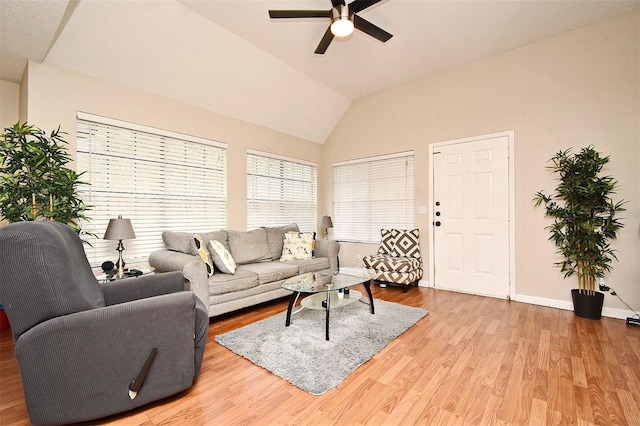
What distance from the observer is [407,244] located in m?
4.33

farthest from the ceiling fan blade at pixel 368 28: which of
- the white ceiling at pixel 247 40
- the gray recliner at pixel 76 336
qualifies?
the gray recliner at pixel 76 336

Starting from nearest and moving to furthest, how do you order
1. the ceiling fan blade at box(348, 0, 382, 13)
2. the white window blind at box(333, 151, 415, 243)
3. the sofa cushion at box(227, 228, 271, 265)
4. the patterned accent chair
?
the ceiling fan blade at box(348, 0, 382, 13), the sofa cushion at box(227, 228, 271, 265), the patterned accent chair, the white window blind at box(333, 151, 415, 243)

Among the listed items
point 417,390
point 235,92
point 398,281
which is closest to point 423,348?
point 417,390

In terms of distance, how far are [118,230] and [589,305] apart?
482 cm

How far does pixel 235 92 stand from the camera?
390 cm

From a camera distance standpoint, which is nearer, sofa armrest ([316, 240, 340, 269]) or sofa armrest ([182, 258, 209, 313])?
sofa armrest ([182, 258, 209, 313])

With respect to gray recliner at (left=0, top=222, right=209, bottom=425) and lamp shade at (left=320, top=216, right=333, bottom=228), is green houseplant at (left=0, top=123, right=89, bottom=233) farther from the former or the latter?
lamp shade at (left=320, top=216, right=333, bottom=228)

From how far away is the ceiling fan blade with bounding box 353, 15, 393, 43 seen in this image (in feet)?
8.09

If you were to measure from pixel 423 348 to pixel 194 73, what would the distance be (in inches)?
151

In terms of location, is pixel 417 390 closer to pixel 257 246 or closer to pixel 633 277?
pixel 257 246

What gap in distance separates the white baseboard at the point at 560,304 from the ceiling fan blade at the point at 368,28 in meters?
3.44

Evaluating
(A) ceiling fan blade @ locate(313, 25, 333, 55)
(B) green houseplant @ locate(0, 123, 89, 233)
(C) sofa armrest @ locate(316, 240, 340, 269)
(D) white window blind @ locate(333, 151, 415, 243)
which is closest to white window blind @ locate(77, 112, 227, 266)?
(B) green houseplant @ locate(0, 123, 89, 233)

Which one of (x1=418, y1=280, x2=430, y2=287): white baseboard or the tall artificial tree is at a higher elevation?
the tall artificial tree

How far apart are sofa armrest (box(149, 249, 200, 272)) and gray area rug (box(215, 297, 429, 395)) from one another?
2.68 ft
